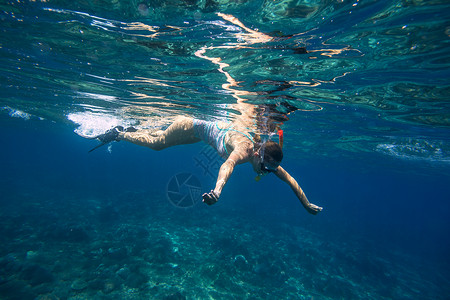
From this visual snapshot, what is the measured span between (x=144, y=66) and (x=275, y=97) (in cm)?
652

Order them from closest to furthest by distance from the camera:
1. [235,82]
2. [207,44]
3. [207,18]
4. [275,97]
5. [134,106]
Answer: [207,18], [207,44], [235,82], [275,97], [134,106]

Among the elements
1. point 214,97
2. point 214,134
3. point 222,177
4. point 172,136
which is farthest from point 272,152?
point 214,97

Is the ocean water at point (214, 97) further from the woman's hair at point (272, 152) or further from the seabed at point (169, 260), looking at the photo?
the woman's hair at point (272, 152)

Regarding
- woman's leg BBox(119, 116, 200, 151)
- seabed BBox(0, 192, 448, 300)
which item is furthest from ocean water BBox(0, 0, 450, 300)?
woman's leg BBox(119, 116, 200, 151)

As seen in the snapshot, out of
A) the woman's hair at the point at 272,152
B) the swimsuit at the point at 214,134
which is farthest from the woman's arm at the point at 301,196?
the swimsuit at the point at 214,134

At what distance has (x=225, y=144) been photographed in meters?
6.40

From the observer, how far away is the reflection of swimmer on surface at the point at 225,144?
15.1 feet

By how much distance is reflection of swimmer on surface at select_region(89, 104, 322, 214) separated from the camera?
15.1 feet

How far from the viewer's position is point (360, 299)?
12703mm

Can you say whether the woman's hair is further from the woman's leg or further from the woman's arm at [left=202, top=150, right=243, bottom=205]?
the woman's leg

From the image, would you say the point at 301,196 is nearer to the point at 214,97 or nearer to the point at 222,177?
the point at 222,177

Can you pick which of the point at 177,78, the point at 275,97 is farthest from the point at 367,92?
the point at 177,78

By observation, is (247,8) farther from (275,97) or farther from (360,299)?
(360,299)

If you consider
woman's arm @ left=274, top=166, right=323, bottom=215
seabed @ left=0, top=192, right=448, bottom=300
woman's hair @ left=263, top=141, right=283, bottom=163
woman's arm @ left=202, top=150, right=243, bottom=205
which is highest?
woman's hair @ left=263, top=141, right=283, bottom=163
